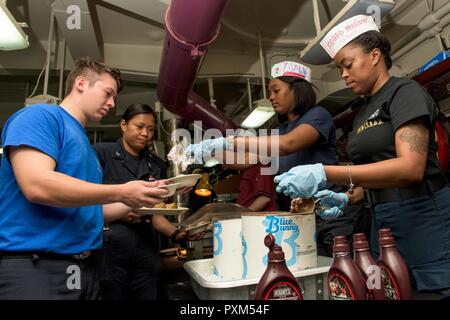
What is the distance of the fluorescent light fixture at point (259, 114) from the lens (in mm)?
3822

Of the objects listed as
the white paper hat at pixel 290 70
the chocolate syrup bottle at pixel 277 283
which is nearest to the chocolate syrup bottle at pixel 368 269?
the chocolate syrup bottle at pixel 277 283

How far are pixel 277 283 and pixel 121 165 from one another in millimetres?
1705

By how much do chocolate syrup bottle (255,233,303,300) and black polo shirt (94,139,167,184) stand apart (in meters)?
1.60

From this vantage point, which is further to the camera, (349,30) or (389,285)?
(349,30)

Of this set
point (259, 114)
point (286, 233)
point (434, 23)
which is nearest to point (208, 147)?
point (286, 233)

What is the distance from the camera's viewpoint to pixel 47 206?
116 cm

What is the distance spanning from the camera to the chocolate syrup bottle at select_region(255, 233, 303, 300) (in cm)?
79

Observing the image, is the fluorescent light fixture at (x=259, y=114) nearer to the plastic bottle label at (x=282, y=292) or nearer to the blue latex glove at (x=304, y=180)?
the blue latex glove at (x=304, y=180)

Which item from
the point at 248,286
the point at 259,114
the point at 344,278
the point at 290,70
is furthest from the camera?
the point at 259,114

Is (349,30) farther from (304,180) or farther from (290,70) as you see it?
(304,180)

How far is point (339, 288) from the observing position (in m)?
0.81
